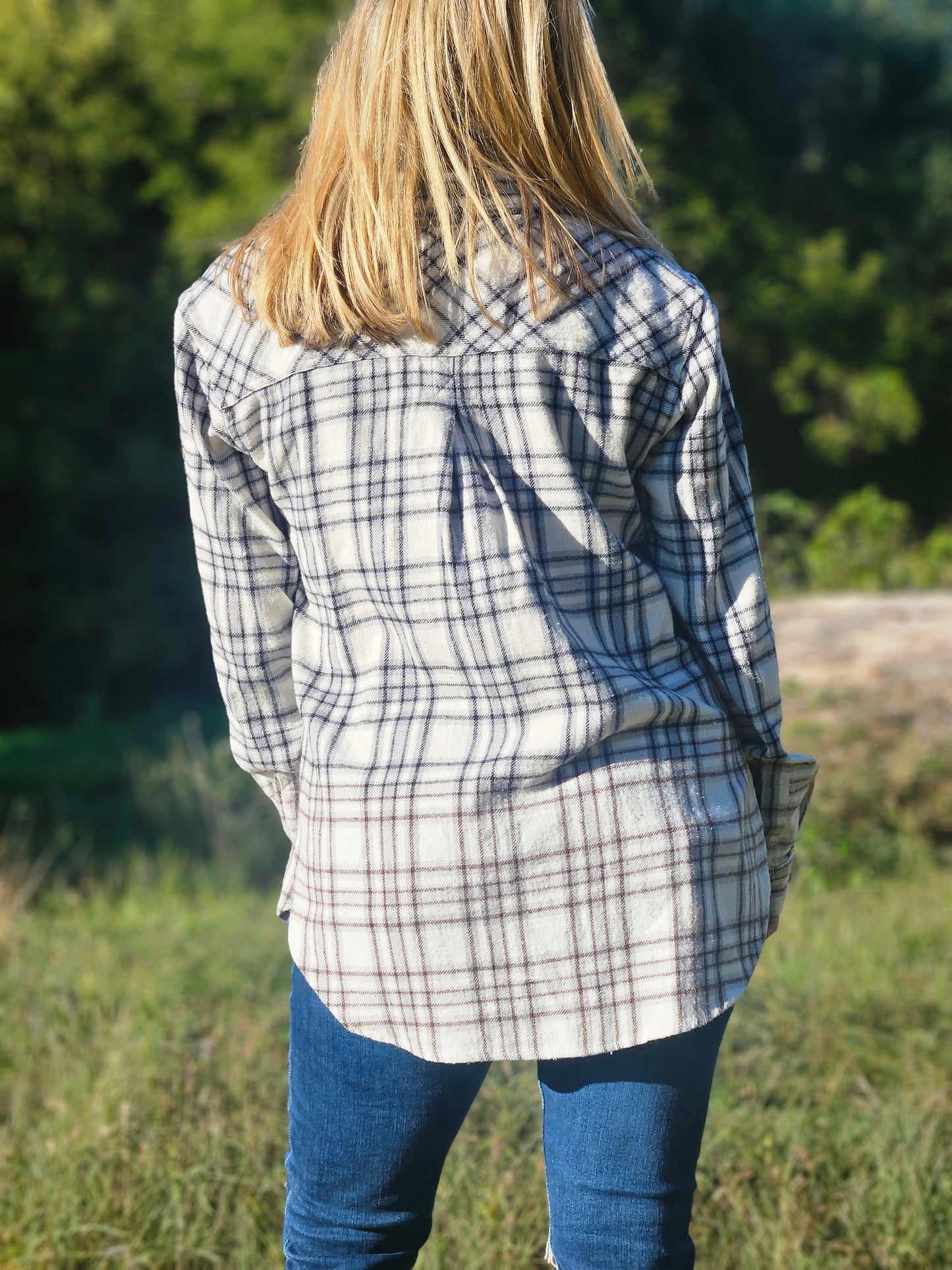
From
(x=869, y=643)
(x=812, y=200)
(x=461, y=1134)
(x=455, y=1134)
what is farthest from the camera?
(x=812, y=200)

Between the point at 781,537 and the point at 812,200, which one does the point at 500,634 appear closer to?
the point at 781,537

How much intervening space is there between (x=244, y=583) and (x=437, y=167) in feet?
1.63

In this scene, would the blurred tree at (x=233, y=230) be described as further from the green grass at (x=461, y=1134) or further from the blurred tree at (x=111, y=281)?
the green grass at (x=461, y=1134)

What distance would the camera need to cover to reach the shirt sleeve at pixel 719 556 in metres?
1.17

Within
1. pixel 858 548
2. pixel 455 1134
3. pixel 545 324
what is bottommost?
pixel 858 548

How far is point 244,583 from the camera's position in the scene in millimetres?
1301

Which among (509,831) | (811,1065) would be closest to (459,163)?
(509,831)

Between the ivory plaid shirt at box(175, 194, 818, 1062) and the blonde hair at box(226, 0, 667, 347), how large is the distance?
33mm

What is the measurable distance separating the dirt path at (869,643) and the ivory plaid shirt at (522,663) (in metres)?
3.60

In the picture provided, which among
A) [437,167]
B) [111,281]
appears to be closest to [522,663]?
[437,167]

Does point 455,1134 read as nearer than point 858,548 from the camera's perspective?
Yes

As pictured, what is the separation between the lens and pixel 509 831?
42.7 inches

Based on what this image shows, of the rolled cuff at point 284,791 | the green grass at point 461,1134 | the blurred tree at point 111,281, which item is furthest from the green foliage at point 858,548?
the blurred tree at point 111,281

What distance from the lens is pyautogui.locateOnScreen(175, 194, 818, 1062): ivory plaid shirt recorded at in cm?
110
